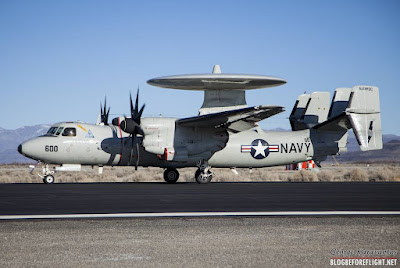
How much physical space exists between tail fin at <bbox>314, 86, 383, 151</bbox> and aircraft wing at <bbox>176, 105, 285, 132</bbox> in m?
5.25

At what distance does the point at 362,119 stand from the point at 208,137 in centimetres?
938

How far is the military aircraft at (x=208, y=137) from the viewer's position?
25.4 meters

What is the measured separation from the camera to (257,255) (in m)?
7.49

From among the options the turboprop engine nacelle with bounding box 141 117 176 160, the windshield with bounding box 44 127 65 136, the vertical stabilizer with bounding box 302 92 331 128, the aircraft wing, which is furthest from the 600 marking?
the vertical stabilizer with bounding box 302 92 331 128

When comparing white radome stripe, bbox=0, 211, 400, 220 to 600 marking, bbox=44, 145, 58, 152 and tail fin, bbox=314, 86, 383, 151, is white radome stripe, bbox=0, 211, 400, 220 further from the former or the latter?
tail fin, bbox=314, 86, 383, 151

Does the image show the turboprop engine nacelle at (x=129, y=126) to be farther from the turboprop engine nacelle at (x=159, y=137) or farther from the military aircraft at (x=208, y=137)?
the turboprop engine nacelle at (x=159, y=137)

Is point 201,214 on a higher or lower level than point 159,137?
lower

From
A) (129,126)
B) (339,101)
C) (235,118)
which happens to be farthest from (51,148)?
(339,101)

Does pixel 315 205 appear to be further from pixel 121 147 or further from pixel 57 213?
pixel 121 147

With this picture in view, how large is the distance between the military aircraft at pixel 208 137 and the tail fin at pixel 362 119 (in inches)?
2.2

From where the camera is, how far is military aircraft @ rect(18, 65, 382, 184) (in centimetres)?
2541

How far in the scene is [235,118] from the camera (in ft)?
84.1

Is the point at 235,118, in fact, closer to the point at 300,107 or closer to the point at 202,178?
the point at 202,178

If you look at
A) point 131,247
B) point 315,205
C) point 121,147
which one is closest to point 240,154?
point 121,147
